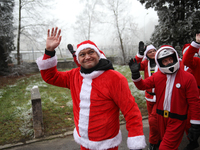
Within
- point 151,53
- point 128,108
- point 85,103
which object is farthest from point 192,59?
point 85,103

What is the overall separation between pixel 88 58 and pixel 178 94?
151cm

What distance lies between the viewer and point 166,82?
243 cm

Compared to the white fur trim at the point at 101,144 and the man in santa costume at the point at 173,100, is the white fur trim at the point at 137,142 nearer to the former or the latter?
the white fur trim at the point at 101,144

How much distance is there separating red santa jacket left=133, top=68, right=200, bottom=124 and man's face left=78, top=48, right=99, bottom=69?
964 millimetres

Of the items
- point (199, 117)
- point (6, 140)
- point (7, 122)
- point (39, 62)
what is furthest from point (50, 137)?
point (199, 117)

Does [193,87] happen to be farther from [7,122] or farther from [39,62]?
[7,122]

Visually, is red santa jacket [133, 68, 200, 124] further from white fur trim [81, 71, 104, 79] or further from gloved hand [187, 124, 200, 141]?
white fur trim [81, 71, 104, 79]

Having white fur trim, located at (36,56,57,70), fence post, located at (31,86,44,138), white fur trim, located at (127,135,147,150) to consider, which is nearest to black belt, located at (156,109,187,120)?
white fur trim, located at (127,135,147,150)

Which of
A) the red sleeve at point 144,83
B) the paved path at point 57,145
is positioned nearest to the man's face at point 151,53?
the red sleeve at point 144,83

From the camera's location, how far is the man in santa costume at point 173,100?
225 cm

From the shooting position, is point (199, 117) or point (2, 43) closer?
point (199, 117)

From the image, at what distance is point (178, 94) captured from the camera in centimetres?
229

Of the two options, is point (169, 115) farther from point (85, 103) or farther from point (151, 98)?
point (85, 103)

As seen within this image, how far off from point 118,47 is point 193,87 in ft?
60.2
